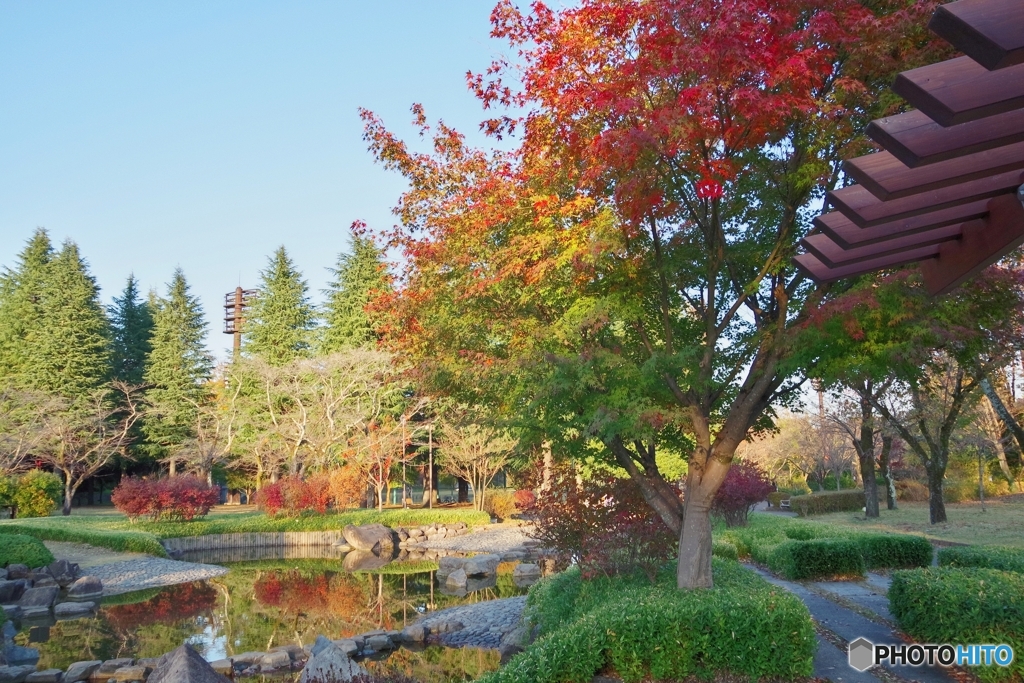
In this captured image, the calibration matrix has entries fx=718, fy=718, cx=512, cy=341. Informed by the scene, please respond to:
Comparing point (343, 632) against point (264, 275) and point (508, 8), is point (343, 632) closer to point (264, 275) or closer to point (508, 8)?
point (508, 8)

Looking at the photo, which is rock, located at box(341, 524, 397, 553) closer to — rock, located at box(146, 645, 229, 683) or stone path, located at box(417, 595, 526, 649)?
stone path, located at box(417, 595, 526, 649)

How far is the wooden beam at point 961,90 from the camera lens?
104 inches

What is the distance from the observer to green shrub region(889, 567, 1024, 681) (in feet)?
17.5

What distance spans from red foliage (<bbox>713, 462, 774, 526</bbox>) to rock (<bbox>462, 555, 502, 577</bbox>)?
5.67 metres

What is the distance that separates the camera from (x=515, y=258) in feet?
22.2

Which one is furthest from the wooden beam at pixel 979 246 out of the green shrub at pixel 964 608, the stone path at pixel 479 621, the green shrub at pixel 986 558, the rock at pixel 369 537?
the rock at pixel 369 537

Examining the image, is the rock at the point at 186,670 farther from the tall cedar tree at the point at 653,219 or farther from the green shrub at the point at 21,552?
the green shrub at the point at 21,552

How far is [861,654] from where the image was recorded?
6.24 m

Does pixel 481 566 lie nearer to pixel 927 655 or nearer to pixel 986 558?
pixel 986 558

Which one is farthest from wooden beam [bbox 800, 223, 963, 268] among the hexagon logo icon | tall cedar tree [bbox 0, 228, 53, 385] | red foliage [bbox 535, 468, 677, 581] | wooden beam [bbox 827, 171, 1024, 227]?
tall cedar tree [bbox 0, 228, 53, 385]

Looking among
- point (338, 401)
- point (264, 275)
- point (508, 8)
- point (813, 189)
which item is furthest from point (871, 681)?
point (264, 275)

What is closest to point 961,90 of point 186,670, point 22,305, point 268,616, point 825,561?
point 186,670

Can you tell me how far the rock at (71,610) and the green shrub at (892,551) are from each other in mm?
13509

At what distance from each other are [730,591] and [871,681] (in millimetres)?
1216
